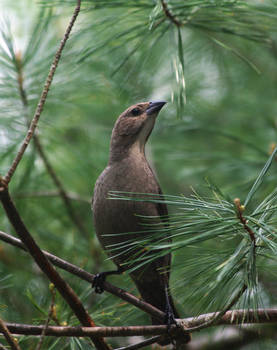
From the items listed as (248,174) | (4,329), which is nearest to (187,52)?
(248,174)

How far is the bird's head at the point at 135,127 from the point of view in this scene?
3.43 meters

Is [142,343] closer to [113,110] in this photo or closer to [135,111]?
[135,111]

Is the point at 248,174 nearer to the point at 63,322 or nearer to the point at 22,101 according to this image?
the point at 22,101

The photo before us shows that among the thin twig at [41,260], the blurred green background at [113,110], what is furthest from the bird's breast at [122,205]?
the thin twig at [41,260]

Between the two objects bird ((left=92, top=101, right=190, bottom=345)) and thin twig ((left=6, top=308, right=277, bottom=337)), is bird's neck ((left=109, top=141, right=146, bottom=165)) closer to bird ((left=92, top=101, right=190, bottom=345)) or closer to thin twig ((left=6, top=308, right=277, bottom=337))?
bird ((left=92, top=101, right=190, bottom=345))

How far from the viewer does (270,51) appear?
Answer: 17.3 ft

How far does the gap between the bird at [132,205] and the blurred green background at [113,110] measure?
6.2 inches

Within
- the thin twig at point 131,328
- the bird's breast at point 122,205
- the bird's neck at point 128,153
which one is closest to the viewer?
the thin twig at point 131,328

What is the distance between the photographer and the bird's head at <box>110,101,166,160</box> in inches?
135

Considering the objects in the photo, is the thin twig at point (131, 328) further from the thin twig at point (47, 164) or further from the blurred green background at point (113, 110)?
the thin twig at point (47, 164)

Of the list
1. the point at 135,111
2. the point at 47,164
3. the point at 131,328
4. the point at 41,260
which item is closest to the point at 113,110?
the point at 47,164

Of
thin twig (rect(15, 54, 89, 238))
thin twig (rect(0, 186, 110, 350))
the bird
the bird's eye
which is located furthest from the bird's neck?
thin twig (rect(0, 186, 110, 350))

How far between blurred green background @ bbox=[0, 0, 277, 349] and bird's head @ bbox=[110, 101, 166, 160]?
22 centimetres

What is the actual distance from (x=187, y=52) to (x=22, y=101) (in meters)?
1.85
